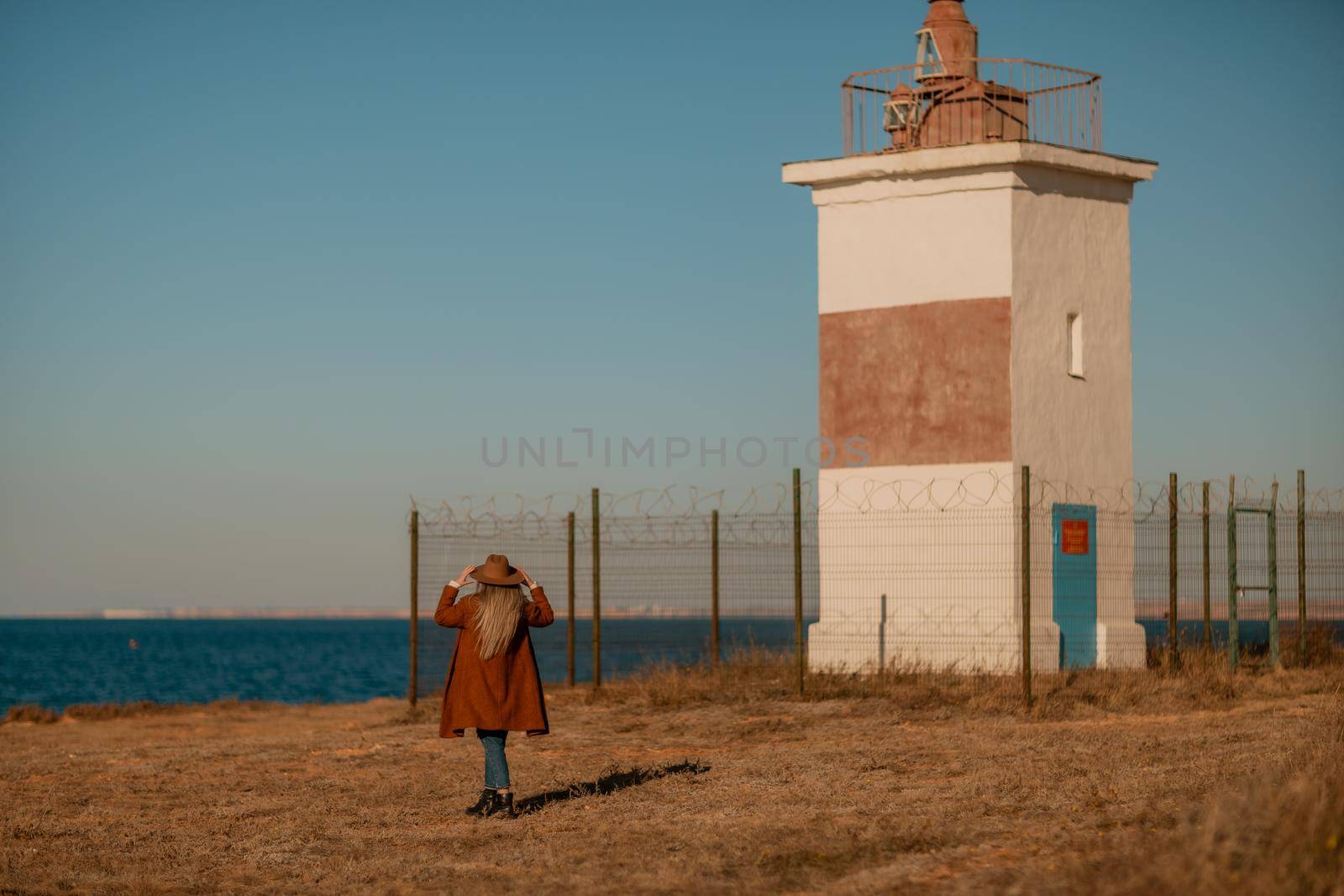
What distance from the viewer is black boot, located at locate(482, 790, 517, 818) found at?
11664 mm

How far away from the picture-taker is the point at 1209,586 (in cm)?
2173

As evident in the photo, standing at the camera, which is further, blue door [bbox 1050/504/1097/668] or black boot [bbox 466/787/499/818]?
blue door [bbox 1050/504/1097/668]

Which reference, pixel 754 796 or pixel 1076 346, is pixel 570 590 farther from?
pixel 754 796

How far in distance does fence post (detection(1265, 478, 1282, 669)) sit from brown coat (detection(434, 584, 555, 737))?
13801 millimetres

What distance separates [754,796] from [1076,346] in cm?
1188

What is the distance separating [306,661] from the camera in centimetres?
10194

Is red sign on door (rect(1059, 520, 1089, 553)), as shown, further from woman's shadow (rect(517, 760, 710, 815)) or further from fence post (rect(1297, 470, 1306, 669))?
woman's shadow (rect(517, 760, 710, 815))

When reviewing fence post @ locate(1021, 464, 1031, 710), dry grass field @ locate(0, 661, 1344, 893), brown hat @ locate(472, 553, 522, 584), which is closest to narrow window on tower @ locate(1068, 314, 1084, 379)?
dry grass field @ locate(0, 661, 1344, 893)

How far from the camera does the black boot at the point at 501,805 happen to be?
11664 millimetres

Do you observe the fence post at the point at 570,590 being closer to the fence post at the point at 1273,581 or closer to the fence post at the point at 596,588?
the fence post at the point at 596,588

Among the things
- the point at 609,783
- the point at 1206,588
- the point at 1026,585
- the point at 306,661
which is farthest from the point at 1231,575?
the point at 306,661

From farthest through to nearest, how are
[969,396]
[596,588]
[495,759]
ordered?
[969,396] < [596,588] < [495,759]

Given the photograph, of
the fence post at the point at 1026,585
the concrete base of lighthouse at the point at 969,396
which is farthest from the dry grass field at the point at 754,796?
the concrete base of lighthouse at the point at 969,396

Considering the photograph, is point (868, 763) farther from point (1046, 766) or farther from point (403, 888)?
point (403, 888)
